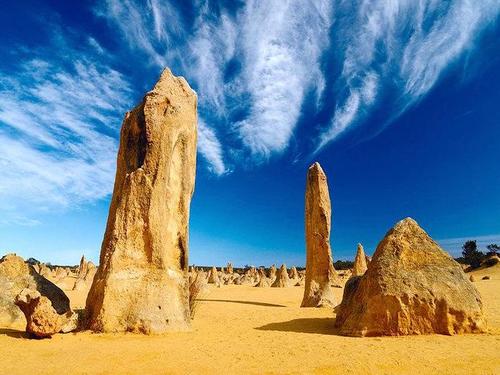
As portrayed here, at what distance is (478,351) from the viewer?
6.14 m

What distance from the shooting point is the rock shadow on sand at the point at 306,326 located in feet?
29.3

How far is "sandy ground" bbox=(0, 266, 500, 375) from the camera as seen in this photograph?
5516 mm

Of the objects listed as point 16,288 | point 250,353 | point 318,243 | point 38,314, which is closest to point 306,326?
point 250,353

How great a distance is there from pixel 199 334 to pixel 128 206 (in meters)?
3.27

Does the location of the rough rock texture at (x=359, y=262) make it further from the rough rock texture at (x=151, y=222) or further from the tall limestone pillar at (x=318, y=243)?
the rough rock texture at (x=151, y=222)

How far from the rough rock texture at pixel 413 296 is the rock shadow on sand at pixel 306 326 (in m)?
0.63

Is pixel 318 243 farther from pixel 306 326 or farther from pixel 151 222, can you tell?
pixel 151 222

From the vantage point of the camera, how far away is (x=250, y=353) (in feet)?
21.8

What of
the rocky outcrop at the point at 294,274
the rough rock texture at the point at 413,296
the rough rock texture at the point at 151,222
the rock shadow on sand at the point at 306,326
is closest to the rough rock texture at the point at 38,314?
the rough rock texture at the point at 151,222

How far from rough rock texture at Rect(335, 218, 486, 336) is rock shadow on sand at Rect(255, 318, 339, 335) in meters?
0.63

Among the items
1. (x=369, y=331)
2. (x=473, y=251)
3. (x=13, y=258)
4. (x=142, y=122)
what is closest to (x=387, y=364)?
(x=369, y=331)

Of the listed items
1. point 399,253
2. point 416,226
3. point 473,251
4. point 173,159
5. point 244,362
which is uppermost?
point 473,251

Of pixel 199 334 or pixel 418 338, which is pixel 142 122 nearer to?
pixel 199 334

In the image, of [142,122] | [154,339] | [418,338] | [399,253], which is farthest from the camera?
[142,122]
